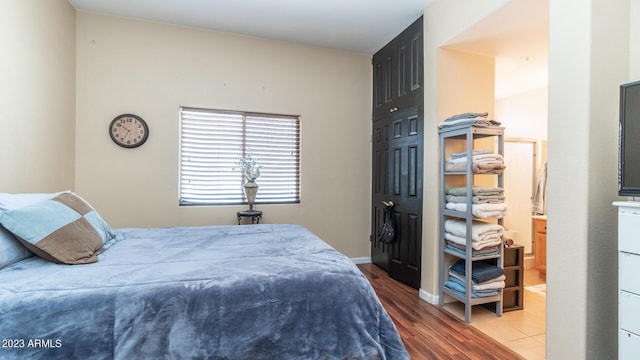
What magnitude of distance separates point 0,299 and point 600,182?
2.90 meters

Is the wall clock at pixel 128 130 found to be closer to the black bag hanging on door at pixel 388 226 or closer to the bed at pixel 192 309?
the bed at pixel 192 309

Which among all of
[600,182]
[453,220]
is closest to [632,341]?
[600,182]

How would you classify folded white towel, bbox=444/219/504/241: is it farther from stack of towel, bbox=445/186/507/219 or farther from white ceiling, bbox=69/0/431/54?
white ceiling, bbox=69/0/431/54

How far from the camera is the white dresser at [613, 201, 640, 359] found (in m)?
1.38

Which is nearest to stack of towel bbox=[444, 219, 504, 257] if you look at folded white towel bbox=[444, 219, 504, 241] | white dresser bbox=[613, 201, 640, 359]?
folded white towel bbox=[444, 219, 504, 241]

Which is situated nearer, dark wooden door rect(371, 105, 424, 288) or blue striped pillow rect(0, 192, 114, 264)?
blue striped pillow rect(0, 192, 114, 264)

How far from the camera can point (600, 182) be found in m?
1.62

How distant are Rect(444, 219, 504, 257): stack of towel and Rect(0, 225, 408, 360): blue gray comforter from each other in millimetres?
1325

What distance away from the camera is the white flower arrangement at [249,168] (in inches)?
135

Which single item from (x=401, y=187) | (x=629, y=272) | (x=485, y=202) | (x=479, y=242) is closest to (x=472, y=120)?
(x=485, y=202)

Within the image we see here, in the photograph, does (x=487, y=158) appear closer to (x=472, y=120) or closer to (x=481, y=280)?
(x=472, y=120)

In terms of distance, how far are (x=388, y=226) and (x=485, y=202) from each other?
1.19 meters

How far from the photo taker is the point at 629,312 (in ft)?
4.61

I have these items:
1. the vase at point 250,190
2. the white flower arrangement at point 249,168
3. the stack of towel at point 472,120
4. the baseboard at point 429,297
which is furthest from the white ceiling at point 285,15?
the baseboard at point 429,297
